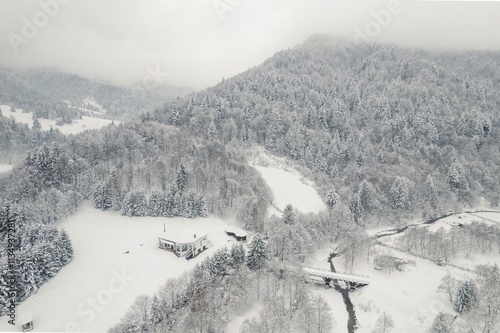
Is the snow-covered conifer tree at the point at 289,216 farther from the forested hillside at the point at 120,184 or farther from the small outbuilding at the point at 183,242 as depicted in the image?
the small outbuilding at the point at 183,242

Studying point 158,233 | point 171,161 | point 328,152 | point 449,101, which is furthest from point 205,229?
point 449,101

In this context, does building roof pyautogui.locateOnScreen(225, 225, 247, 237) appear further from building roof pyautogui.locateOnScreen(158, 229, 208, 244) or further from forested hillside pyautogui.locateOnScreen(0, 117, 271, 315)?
building roof pyautogui.locateOnScreen(158, 229, 208, 244)

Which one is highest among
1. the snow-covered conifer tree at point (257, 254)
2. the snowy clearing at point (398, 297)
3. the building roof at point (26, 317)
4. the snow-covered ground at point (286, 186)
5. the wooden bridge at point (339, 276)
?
the snow-covered ground at point (286, 186)

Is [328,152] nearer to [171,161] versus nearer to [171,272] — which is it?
[171,161]

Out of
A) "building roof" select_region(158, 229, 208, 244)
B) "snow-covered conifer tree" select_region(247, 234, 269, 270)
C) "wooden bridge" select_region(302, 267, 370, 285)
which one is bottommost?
"wooden bridge" select_region(302, 267, 370, 285)

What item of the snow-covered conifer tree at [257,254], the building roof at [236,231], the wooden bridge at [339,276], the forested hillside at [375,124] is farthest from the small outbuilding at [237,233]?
the forested hillside at [375,124]

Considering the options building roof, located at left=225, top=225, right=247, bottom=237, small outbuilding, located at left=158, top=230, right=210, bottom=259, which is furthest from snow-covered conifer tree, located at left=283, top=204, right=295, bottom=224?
small outbuilding, located at left=158, top=230, right=210, bottom=259

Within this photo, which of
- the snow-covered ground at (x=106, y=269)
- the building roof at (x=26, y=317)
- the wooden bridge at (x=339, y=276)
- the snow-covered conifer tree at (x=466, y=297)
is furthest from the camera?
the wooden bridge at (x=339, y=276)

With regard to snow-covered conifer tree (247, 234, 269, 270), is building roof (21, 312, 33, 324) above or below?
below
